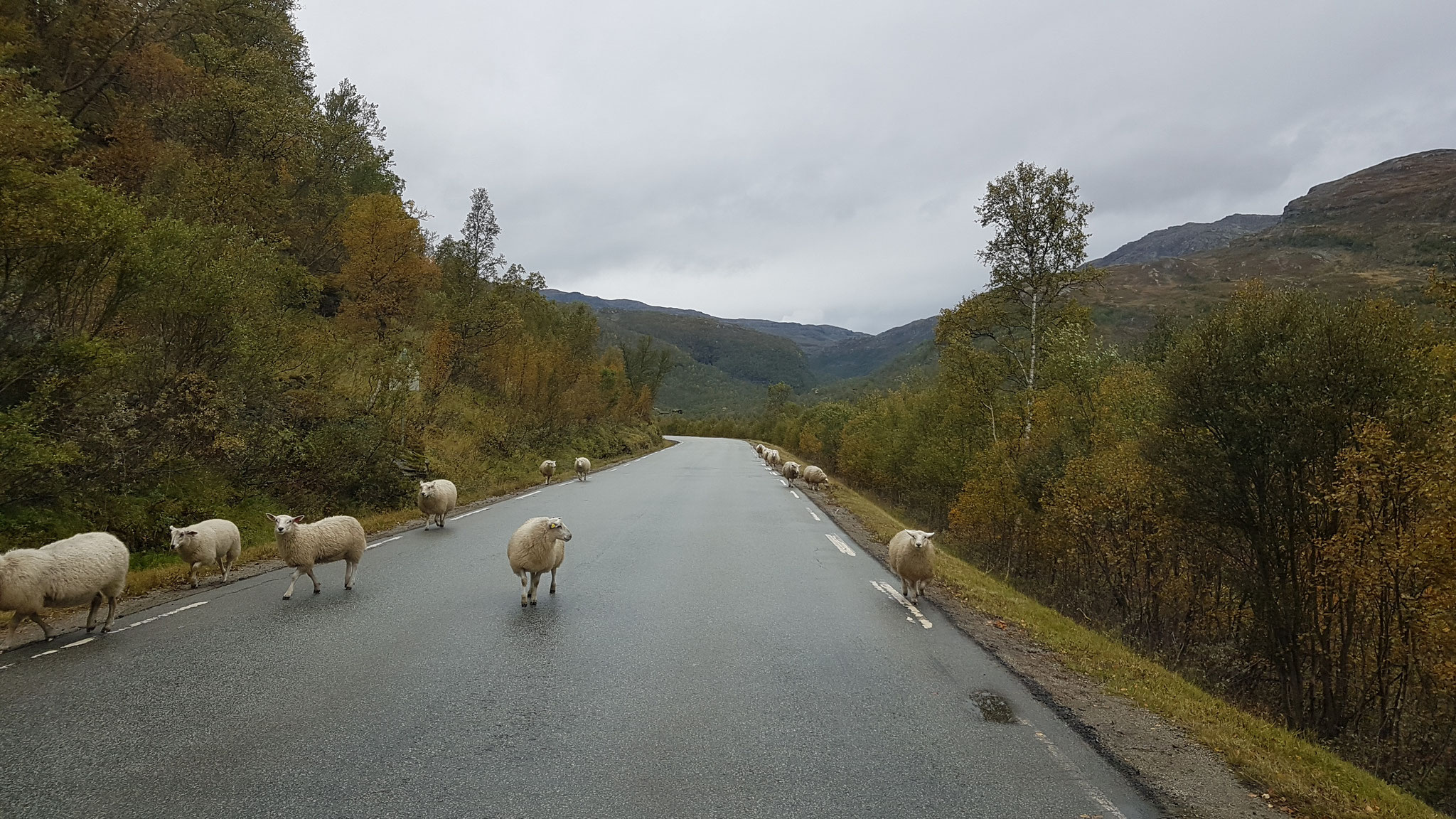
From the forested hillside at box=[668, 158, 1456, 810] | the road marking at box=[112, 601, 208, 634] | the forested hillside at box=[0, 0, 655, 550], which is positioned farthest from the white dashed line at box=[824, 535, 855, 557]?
the forested hillside at box=[0, 0, 655, 550]

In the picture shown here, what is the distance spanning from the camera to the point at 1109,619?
18.3 meters

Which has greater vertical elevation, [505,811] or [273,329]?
[273,329]

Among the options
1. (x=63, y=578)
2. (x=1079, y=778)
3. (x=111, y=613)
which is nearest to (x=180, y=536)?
(x=111, y=613)

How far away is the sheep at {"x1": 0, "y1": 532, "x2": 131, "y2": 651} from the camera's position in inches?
243

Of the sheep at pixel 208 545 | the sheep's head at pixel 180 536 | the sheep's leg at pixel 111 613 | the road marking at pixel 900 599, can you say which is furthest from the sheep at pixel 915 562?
the sheep's head at pixel 180 536

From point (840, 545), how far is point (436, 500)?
849 centimetres

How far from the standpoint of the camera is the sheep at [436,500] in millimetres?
14109

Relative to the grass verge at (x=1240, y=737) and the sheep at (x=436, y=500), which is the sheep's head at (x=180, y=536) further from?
the grass verge at (x=1240, y=737)

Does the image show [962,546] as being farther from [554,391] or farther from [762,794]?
[762,794]

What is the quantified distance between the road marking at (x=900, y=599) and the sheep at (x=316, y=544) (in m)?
7.28

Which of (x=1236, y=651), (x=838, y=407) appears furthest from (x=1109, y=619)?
(x=838, y=407)

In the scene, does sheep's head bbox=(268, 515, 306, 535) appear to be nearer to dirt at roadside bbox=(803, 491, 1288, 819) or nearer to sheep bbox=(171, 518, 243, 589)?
sheep bbox=(171, 518, 243, 589)

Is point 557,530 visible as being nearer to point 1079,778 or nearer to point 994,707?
point 994,707

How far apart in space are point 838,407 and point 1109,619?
43.8 meters
